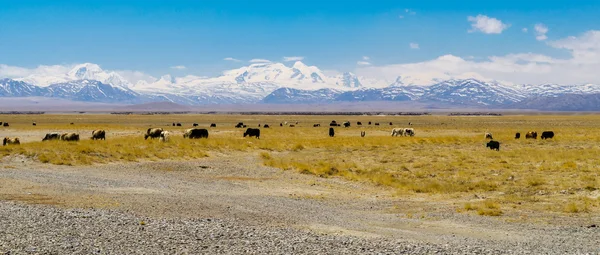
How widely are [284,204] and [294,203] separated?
0.62 meters

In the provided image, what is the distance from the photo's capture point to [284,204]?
691 inches

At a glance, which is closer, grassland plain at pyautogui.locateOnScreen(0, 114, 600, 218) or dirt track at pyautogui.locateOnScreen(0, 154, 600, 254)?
dirt track at pyautogui.locateOnScreen(0, 154, 600, 254)

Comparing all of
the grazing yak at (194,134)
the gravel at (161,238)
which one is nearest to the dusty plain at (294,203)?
the gravel at (161,238)

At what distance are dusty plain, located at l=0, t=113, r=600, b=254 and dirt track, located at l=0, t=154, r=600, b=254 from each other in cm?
6

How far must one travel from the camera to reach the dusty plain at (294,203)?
1091 cm

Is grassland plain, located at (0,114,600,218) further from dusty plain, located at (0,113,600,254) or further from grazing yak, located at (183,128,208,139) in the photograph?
grazing yak, located at (183,128,208,139)

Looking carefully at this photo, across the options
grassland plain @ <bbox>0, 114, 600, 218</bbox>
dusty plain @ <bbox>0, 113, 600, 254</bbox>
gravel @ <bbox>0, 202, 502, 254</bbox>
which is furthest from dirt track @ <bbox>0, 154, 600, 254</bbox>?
grassland plain @ <bbox>0, 114, 600, 218</bbox>

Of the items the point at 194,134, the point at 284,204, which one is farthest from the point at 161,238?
the point at 194,134

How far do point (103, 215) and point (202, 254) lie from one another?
13.7 feet

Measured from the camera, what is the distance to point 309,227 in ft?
43.2

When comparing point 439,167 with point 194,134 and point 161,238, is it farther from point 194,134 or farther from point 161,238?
point 194,134

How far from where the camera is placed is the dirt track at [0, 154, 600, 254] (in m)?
12.5

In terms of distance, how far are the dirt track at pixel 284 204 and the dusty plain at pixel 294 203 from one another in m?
0.06

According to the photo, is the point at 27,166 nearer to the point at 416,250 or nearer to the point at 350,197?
the point at 350,197
